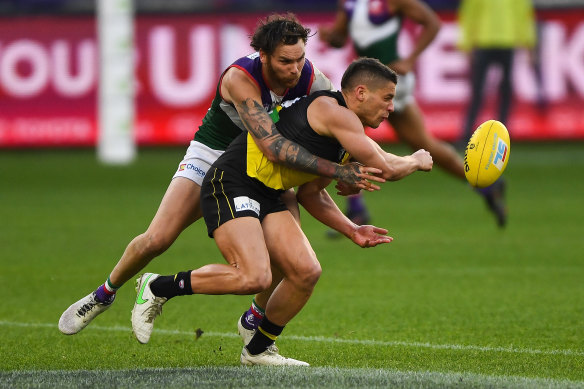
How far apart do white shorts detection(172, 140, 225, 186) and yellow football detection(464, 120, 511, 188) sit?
64.7 inches

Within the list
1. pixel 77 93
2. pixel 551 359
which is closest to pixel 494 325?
pixel 551 359

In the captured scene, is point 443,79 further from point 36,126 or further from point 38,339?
point 38,339

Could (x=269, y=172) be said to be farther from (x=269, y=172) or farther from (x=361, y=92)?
(x=361, y=92)

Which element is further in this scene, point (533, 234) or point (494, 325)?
point (533, 234)

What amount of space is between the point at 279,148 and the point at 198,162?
109 centimetres

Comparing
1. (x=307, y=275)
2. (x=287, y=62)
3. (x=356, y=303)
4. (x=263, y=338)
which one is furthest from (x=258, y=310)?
(x=356, y=303)

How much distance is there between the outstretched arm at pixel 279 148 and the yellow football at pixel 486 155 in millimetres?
1000

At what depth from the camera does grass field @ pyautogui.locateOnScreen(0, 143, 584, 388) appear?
6453mm

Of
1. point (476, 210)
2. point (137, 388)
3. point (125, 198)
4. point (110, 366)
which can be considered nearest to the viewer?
point (137, 388)

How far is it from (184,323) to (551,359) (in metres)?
2.76

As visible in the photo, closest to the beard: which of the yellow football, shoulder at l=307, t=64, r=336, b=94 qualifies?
shoulder at l=307, t=64, r=336, b=94

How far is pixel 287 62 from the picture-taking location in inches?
273

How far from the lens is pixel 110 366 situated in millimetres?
6797

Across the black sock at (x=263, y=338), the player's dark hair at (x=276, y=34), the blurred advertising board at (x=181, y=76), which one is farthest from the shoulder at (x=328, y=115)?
the blurred advertising board at (x=181, y=76)
